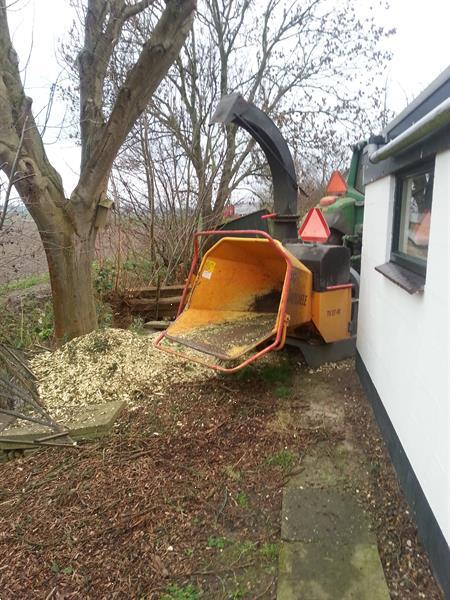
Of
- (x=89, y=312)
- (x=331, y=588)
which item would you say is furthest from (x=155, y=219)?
(x=331, y=588)

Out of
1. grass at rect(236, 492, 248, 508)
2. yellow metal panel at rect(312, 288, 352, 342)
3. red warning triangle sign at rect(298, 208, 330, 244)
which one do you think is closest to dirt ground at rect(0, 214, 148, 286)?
red warning triangle sign at rect(298, 208, 330, 244)

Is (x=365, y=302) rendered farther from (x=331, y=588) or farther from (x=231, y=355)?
(x=331, y=588)

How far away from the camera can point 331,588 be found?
6.36 feet

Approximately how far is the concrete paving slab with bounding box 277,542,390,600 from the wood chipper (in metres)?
1.63

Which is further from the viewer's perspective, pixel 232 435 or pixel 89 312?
pixel 89 312

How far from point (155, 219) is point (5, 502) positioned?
6.06 metres

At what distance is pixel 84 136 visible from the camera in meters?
4.67

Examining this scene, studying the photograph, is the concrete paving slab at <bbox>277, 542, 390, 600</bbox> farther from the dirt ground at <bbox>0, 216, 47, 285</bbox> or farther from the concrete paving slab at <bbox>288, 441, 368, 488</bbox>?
the dirt ground at <bbox>0, 216, 47, 285</bbox>

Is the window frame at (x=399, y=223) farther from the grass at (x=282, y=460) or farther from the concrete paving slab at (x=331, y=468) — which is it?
the grass at (x=282, y=460)

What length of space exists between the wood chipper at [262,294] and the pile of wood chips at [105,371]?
28 cm

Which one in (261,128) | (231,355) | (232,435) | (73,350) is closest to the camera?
(232,435)

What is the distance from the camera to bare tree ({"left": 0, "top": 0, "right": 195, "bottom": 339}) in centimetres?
415

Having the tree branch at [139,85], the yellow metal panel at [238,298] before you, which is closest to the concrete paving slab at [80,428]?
the yellow metal panel at [238,298]

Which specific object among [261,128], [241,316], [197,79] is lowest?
[241,316]
